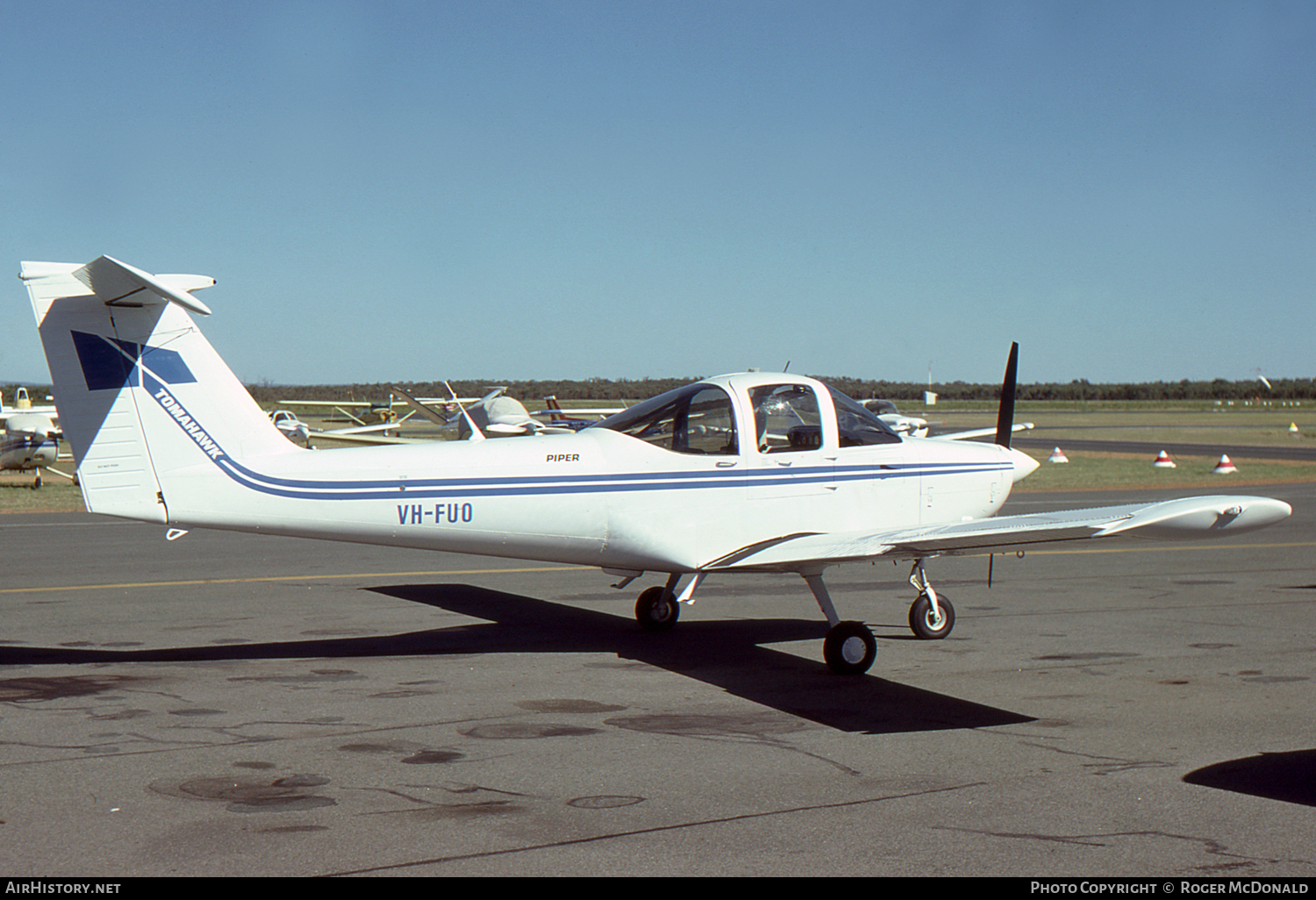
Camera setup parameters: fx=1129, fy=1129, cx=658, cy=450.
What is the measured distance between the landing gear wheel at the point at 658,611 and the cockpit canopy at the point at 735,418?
1.86 m

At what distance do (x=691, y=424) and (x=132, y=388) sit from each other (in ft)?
14.0

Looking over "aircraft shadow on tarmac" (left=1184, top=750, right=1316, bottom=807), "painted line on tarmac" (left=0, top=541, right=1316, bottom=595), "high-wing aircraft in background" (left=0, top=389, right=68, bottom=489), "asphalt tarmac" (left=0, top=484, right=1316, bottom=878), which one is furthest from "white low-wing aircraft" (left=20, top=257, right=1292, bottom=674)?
"high-wing aircraft in background" (left=0, top=389, right=68, bottom=489)

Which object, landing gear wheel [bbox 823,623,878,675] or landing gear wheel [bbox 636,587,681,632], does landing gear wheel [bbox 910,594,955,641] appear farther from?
landing gear wheel [bbox 636,587,681,632]

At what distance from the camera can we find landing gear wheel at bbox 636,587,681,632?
1053 cm

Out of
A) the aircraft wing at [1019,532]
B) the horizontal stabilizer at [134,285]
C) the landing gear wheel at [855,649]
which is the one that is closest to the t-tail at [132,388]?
the horizontal stabilizer at [134,285]

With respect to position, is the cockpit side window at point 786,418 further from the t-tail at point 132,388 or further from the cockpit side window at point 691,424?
the t-tail at point 132,388

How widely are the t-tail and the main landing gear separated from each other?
3.84 m

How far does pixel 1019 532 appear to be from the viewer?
7.71 meters

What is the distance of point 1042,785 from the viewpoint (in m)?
5.84

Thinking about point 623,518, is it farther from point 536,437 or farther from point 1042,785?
point 1042,785

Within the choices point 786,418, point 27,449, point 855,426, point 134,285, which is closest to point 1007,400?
point 855,426

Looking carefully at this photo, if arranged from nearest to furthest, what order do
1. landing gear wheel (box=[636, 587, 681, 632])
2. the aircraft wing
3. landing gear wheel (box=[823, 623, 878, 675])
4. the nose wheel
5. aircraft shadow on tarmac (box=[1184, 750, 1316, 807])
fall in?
aircraft shadow on tarmac (box=[1184, 750, 1316, 807]) < the aircraft wing < landing gear wheel (box=[823, 623, 878, 675]) < the nose wheel < landing gear wheel (box=[636, 587, 681, 632])

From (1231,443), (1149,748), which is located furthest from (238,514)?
(1231,443)

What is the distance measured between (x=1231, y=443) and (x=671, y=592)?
4989 cm
